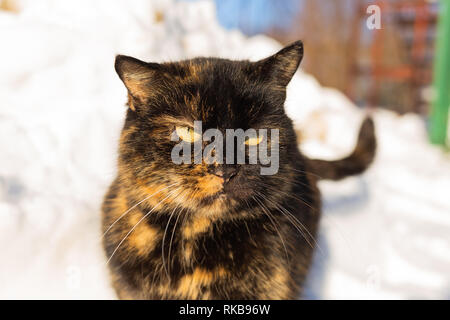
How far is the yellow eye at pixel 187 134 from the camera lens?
1209 mm

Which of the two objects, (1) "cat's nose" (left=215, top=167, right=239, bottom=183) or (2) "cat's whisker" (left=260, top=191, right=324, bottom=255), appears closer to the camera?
(1) "cat's nose" (left=215, top=167, right=239, bottom=183)

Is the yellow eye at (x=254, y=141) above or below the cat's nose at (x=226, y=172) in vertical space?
above

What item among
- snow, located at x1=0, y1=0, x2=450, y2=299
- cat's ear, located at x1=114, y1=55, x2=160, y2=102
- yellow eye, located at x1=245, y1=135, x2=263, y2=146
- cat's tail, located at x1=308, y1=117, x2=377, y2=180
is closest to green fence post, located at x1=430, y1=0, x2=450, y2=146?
snow, located at x1=0, y1=0, x2=450, y2=299

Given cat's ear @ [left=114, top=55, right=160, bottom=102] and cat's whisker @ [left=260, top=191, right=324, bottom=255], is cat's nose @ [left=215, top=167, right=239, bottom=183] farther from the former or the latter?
cat's ear @ [left=114, top=55, right=160, bottom=102]

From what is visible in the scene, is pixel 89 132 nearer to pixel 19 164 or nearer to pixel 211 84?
pixel 19 164

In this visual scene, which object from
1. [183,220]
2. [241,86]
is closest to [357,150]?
[241,86]

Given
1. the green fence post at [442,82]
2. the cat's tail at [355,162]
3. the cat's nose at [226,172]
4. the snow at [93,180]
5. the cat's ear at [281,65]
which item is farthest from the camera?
the green fence post at [442,82]

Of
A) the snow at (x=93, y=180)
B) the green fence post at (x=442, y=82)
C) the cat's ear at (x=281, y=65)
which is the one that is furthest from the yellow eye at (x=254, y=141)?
the green fence post at (x=442, y=82)

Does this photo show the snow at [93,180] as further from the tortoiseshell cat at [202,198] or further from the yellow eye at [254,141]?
the yellow eye at [254,141]

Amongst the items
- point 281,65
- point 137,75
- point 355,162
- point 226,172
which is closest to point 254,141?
point 226,172

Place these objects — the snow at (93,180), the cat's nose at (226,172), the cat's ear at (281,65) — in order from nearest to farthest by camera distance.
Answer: the cat's nose at (226,172), the cat's ear at (281,65), the snow at (93,180)

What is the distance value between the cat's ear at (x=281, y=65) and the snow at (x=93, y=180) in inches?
29.5

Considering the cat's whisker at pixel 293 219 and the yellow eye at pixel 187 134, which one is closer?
the yellow eye at pixel 187 134

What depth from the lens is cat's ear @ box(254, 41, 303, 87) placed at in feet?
4.34
